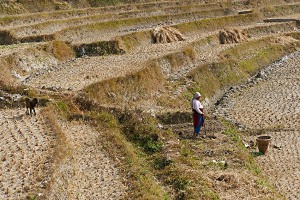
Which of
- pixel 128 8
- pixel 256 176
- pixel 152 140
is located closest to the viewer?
pixel 256 176

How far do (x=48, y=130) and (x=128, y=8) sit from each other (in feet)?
138

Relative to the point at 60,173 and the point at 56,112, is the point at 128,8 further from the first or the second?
the point at 60,173

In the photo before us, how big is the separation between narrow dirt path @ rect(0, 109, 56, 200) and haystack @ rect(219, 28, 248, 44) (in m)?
28.3

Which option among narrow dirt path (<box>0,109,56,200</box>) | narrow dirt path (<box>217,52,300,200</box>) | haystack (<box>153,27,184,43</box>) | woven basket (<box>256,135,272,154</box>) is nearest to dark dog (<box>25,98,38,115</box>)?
narrow dirt path (<box>0,109,56,200</box>)

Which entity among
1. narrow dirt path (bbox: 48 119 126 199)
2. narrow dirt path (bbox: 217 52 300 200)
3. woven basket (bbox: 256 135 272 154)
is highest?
narrow dirt path (bbox: 48 119 126 199)

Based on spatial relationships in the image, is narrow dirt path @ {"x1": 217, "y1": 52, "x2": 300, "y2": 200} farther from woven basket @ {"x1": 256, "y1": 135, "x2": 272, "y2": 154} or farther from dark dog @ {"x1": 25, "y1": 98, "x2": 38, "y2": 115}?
dark dog @ {"x1": 25, "y1": 98, "x2": 38, "y2": 115}

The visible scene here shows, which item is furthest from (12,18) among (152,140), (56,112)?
(152,140)

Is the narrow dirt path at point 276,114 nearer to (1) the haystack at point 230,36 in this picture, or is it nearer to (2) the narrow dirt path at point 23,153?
(1) the haystack at point 230,36

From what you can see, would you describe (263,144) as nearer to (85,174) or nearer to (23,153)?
(85,174)

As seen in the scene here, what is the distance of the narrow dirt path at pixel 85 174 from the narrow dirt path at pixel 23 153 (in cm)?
42

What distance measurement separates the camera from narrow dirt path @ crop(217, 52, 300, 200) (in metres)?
19.7

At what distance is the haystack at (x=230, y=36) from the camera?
151ft

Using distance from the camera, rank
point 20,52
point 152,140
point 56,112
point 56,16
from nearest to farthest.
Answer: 1. point 152,140
2. point 56,112
3. point 20,52
4. point 56,16

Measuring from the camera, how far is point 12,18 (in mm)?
45594
